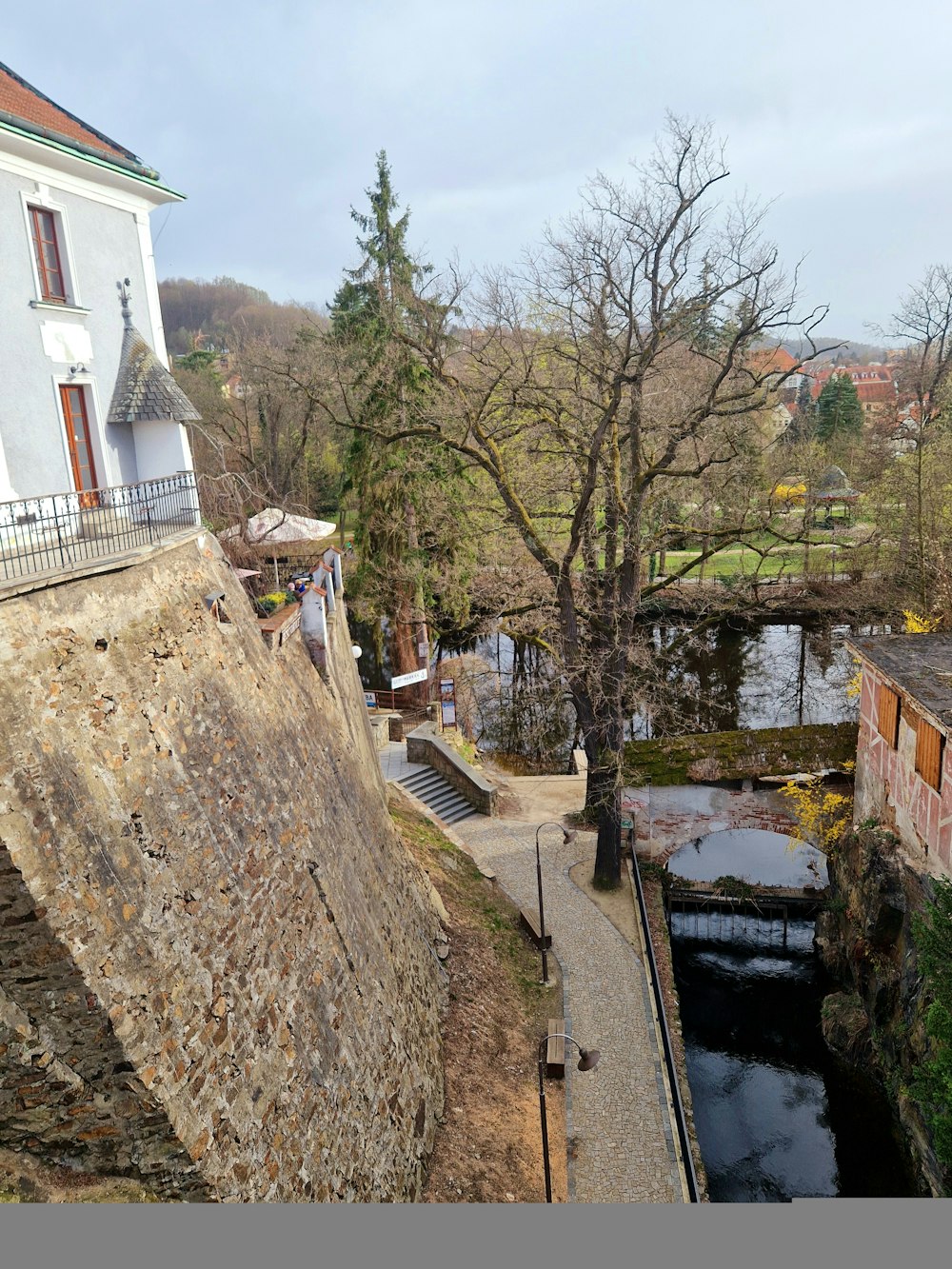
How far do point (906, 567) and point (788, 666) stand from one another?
26.2ft

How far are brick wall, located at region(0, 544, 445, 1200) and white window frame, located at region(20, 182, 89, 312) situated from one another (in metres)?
3.72

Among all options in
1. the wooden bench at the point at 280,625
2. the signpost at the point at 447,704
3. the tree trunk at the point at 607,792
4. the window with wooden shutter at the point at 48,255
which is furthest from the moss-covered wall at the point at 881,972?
the window with wooden shutter at the point at 48,255

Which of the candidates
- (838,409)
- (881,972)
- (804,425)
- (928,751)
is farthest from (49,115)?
(838,409)

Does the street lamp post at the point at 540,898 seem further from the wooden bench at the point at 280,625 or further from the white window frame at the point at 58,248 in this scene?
the white window frame at the point at 58,248

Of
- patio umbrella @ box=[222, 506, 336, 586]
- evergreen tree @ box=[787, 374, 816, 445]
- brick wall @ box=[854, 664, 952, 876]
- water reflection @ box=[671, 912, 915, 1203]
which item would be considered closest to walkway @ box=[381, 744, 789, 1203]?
water reflection @ box=[671, 912, 915, 1203]

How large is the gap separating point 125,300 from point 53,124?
227 cm

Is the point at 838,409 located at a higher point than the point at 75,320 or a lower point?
lower

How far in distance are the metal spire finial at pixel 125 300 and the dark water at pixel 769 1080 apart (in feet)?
52.9

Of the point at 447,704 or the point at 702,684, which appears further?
the point at 702,684

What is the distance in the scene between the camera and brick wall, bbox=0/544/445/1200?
6145 millimetres

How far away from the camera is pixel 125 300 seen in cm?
1189

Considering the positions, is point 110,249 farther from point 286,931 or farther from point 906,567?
point 906,567

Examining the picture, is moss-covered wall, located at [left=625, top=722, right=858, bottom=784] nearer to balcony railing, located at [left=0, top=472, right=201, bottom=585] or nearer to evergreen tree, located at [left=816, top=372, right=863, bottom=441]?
balcony railing, located at [left=0, top=472, right=201, bottom=585]

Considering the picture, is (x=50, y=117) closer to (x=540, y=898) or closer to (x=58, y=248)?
(x=58, y=248)
